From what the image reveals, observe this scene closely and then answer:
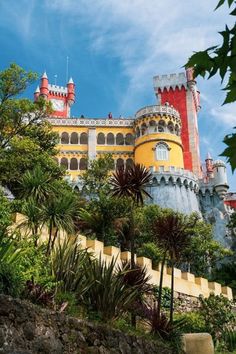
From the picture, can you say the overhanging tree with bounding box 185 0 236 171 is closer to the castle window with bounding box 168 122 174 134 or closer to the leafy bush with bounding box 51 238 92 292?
the leafy bush with bounding box 51 238 92 292

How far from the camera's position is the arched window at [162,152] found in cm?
5628

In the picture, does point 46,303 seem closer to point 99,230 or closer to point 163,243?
point 163,243

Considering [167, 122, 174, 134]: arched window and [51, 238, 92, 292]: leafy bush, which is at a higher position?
[167, 122, 174, 134]: arched window

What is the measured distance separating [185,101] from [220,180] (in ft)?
55.9

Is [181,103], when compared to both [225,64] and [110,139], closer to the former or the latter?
[110,139]

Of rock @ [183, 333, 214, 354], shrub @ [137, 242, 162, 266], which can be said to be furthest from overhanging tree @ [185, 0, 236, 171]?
shrub @ [137, 242, 162, 266]

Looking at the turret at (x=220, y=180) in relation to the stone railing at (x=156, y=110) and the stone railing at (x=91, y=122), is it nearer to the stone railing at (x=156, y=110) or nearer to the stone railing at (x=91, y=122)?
the stone railing at (x=156, y=110)

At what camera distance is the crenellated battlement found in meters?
69.8

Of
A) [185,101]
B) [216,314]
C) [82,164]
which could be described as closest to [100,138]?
[82,164]

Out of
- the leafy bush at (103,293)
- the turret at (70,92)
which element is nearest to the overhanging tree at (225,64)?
the leafy bush at (103,293)

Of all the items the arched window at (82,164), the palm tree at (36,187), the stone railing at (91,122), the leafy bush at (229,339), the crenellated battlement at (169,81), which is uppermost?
the crenellated battlement at (169,81)

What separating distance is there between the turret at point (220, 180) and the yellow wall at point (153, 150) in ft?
14.0

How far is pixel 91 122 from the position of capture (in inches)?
2559

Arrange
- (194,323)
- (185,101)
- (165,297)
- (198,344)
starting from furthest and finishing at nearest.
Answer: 1. (185,101)
2. (165,297)
3. (194,323)
4. (198,344)
